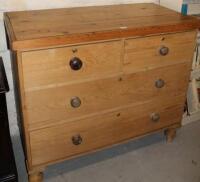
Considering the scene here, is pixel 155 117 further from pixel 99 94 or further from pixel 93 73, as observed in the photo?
pixel 93 73

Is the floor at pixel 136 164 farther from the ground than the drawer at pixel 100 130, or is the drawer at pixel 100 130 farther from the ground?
the drawer at pixel 100 130

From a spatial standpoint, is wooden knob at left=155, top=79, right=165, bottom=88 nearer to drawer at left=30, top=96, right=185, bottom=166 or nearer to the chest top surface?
drawer at left=30, top=96, right=185, bottom=166

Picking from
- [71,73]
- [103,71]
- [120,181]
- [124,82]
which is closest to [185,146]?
[120,181]

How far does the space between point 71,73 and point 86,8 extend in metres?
0.52

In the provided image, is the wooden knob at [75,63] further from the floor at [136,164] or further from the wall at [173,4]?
the wall at [173,4]

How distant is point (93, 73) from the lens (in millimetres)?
Result: 1338

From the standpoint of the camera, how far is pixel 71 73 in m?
1.28

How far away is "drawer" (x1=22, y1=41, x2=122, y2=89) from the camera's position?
46.9 inches

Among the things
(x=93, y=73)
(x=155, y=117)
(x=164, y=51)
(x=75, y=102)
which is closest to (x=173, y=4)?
(x=164, y=51)

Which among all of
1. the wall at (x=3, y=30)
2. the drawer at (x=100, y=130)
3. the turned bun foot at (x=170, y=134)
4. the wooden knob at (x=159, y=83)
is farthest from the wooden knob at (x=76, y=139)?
the turned bun foot at (x=170, y=134)

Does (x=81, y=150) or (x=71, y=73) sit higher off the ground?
(x=71, y=73)

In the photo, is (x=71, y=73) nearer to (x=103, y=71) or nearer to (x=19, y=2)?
(x=103, y=71)

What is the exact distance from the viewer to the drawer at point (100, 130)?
1.40 meters

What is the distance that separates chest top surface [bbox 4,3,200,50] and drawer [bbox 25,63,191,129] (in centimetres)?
22
